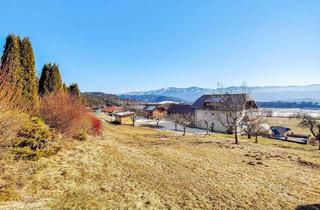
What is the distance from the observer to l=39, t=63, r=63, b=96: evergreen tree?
61.7 feet

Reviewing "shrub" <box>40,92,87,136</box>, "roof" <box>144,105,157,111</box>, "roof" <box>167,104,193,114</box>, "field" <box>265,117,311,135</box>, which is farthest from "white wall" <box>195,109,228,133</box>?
"field" <box>265,117,311,135</box>

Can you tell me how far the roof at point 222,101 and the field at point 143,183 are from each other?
461 inches

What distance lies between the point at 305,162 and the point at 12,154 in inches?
716

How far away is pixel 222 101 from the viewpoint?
86.1 feet

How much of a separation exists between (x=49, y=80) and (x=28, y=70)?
15.4 feet

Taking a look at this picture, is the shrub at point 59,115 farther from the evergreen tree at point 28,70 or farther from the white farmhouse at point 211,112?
the white farmhouse at point 211,112

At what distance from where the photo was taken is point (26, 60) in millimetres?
14266

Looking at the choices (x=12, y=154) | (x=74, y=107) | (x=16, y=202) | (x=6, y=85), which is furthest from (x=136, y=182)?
(x=74, y=107)

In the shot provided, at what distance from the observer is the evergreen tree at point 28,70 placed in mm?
14000

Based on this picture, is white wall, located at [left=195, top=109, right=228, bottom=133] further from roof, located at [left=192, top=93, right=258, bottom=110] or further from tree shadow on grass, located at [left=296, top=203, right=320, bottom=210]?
tree shadow on grass, located at [left=296, top=203, right=320, bottom=210]

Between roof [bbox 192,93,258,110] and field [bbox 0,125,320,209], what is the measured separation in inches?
461

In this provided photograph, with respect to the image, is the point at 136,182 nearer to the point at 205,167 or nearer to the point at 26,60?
the point at 205,167

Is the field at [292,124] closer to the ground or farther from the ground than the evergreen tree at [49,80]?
closer to the ground

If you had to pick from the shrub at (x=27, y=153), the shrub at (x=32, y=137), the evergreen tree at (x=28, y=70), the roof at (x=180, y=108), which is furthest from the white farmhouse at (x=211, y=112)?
the shrub at (x=27, y=153)
